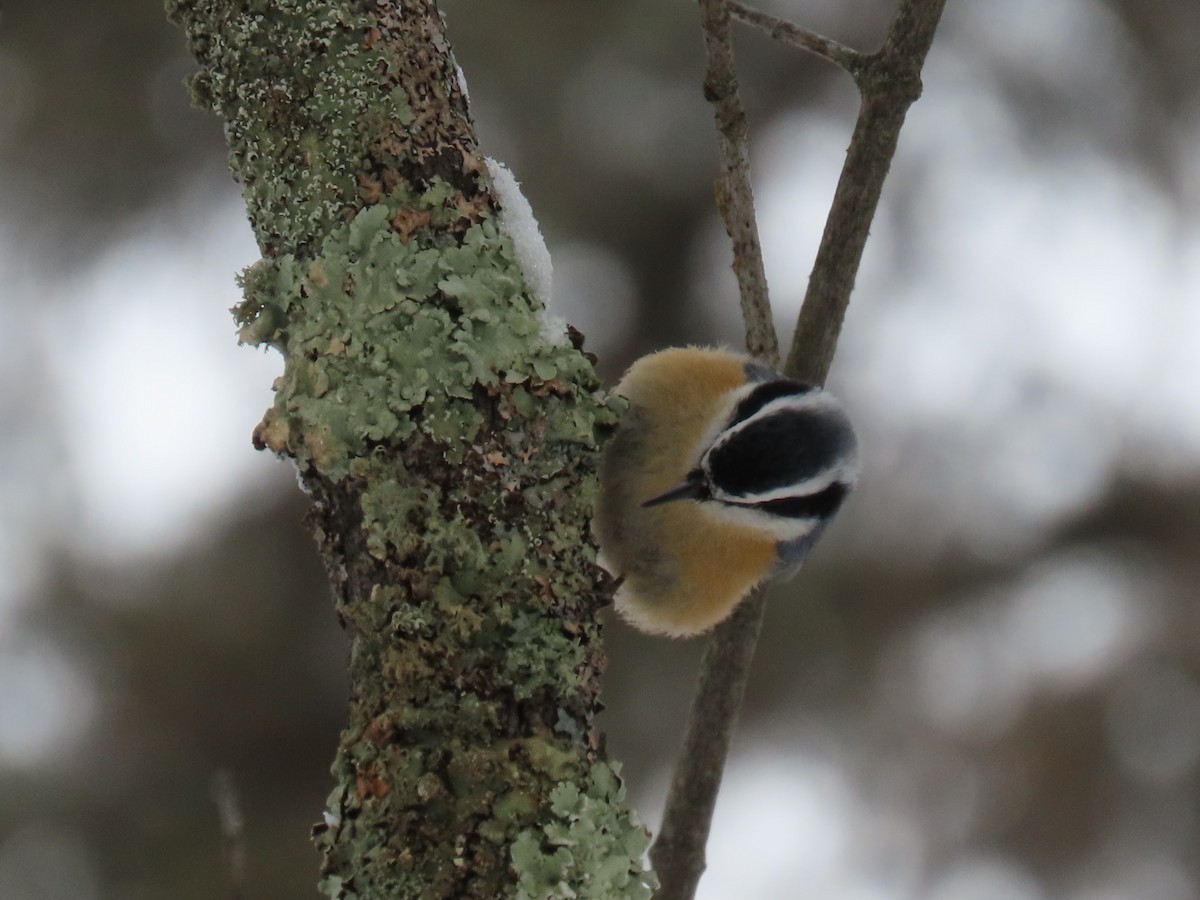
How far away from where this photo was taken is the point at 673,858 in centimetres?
186

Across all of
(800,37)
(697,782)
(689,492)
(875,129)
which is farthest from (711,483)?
(800,37)

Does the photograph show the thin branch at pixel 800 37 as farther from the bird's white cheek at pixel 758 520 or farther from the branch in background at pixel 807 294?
the bird's white cheek at pixel 758 520

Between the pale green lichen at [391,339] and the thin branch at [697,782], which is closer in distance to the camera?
the pale green lichen at [391,339]

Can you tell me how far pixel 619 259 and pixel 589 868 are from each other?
243 cm

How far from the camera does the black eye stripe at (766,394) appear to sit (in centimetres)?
196

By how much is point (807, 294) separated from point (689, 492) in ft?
1.17

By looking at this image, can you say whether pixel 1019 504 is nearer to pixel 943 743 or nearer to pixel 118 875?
pixel 943 743

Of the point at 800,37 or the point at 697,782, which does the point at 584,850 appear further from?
the point at 800,37

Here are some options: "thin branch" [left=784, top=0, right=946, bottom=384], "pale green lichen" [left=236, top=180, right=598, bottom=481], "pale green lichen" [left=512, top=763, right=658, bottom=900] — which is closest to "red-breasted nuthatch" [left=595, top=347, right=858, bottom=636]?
"thin branch" [left=784, top=0, right=946, bottom=384]

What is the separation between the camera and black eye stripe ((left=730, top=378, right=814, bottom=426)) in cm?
196

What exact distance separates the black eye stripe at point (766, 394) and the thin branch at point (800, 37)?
494 mm

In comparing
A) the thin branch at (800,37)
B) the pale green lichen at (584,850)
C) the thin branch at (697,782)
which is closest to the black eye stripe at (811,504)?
the thin branch at (697,782)

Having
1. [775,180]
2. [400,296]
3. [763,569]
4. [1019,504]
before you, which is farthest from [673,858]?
[775,180]

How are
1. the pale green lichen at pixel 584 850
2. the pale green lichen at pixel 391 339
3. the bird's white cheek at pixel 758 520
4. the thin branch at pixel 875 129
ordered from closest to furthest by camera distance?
the pale green lichen at pixel 584 850 < the pale green lichen at pixel 391 339 < the thin branch at pixel 875 129 < the bird's white cheek at pixel 758 520
